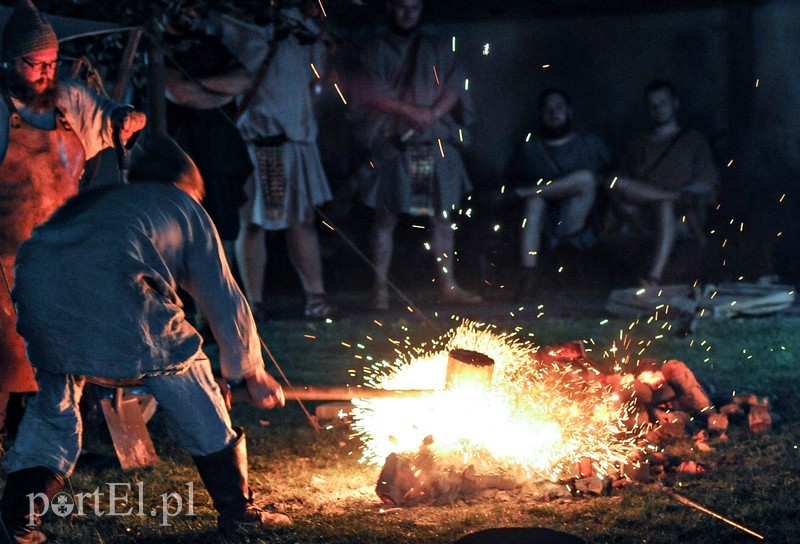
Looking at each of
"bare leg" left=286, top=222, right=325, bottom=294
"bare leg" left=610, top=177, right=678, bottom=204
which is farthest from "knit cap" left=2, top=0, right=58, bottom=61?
"bare leg" left=610, top=177, right=678, bottom=204

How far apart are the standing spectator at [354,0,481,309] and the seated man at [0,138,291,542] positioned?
5275 millimetres

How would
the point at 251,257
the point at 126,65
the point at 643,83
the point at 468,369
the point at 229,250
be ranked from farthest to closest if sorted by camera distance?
the point at 643,83 < the point at 251,257 < the point at 229,250 < the point at 126,65 < the point at 468,369

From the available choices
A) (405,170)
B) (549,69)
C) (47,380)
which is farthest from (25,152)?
(549,69)

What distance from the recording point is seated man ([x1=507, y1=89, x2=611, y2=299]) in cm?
1014

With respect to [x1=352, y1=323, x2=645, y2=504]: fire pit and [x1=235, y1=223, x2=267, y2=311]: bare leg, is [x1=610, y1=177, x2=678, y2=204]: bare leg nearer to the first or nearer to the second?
[x1=235, y1=223, x2=267, y2=311]: bare leg

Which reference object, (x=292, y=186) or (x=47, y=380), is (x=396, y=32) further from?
(x=47, y=380)

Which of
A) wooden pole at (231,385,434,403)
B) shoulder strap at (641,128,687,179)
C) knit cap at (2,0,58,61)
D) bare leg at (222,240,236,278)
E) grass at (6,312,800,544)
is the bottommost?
grass at (6,312,800,544)

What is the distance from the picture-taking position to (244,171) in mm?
9141

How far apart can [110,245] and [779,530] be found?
2685 millimetres

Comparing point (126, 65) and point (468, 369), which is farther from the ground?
point (126, 65)

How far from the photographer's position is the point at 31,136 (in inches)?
221

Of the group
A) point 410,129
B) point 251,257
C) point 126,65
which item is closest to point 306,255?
point 251,257

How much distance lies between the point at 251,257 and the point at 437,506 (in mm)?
4877

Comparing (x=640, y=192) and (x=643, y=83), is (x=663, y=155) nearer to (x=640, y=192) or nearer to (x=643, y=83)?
(x=640, y=192)
